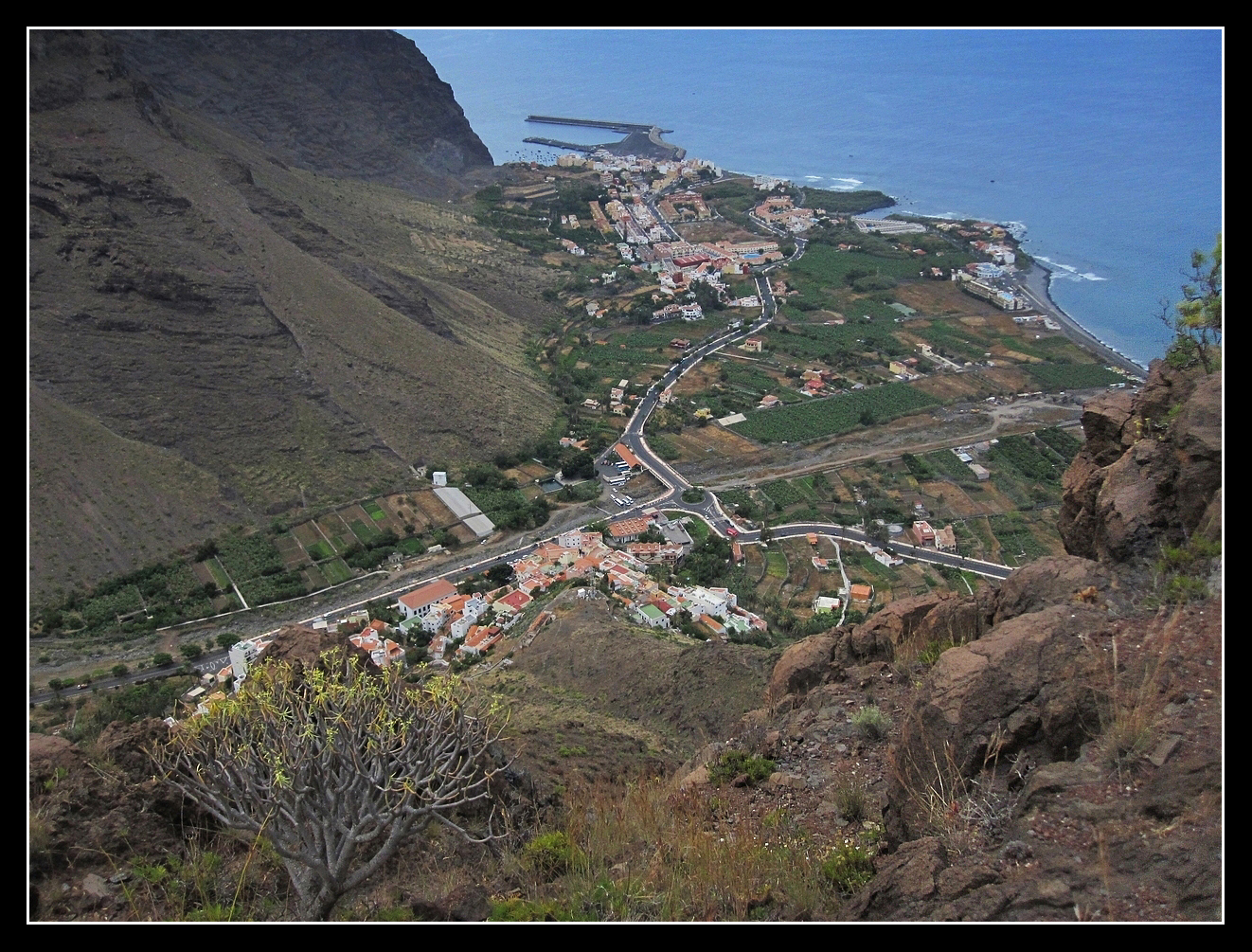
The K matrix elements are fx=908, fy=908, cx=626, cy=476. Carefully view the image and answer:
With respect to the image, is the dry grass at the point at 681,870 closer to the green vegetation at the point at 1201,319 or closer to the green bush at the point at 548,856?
the green bush at the point at 548,856

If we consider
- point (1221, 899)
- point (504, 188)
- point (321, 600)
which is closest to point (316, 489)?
point (321, 600)

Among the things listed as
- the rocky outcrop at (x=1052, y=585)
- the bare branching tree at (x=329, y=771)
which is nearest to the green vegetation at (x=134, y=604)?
the bare branching tree at (x=329, y=771)

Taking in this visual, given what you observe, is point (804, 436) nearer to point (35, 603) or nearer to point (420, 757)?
point (35, 603)

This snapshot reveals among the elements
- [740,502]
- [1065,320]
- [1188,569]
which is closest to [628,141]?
[1065,320]

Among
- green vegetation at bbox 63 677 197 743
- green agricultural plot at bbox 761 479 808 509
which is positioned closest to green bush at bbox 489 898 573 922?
green vegetation at bbox 63 677 197 743

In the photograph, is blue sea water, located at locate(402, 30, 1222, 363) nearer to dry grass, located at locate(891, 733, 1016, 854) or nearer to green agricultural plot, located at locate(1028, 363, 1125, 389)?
green agricultural plot, located at locate(1028, 363, 1125, 389)

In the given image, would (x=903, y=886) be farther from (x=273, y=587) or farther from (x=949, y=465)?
(x=949, y=465)
